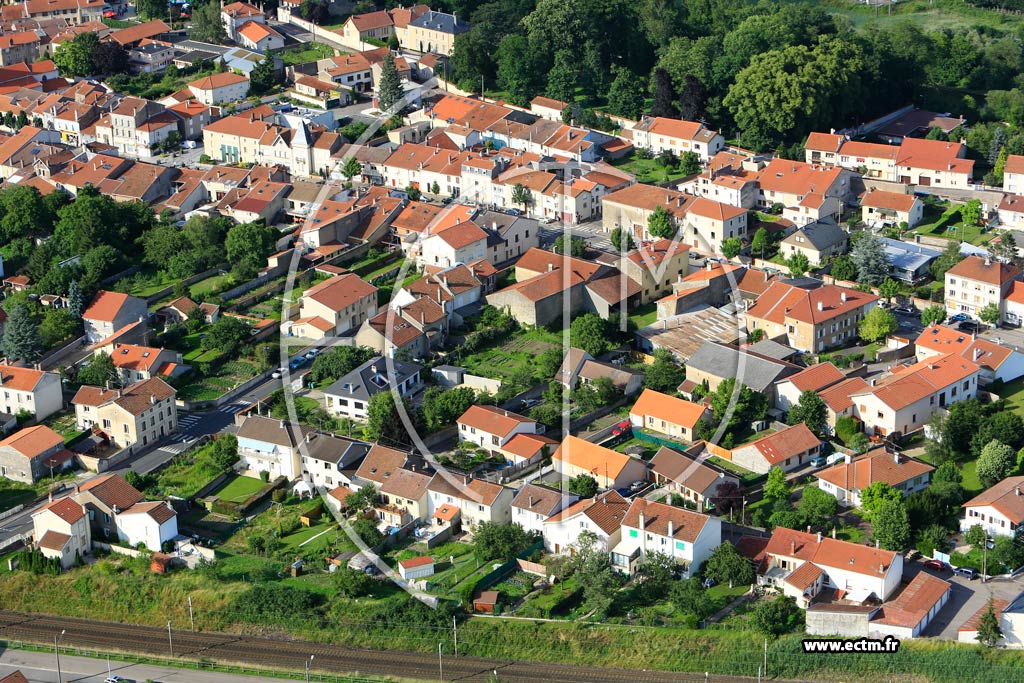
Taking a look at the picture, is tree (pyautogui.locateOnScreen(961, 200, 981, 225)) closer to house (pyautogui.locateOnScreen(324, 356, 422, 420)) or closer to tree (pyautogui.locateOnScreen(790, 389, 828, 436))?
tree (pyautogui.locateOnScreen(790, 389, 828, 436))

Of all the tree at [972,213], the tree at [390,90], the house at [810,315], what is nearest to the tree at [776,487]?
the house at [810,315]

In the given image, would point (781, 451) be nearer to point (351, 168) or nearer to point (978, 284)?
point (978, 284)

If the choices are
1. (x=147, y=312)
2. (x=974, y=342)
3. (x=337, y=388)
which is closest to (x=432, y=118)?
(x=147, y=312)

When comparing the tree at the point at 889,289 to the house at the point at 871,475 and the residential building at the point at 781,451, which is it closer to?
the residential building at the point at 781,451

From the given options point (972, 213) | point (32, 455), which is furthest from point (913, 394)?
point (32, 455)

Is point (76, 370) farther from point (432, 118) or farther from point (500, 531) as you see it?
point (432, 118)
